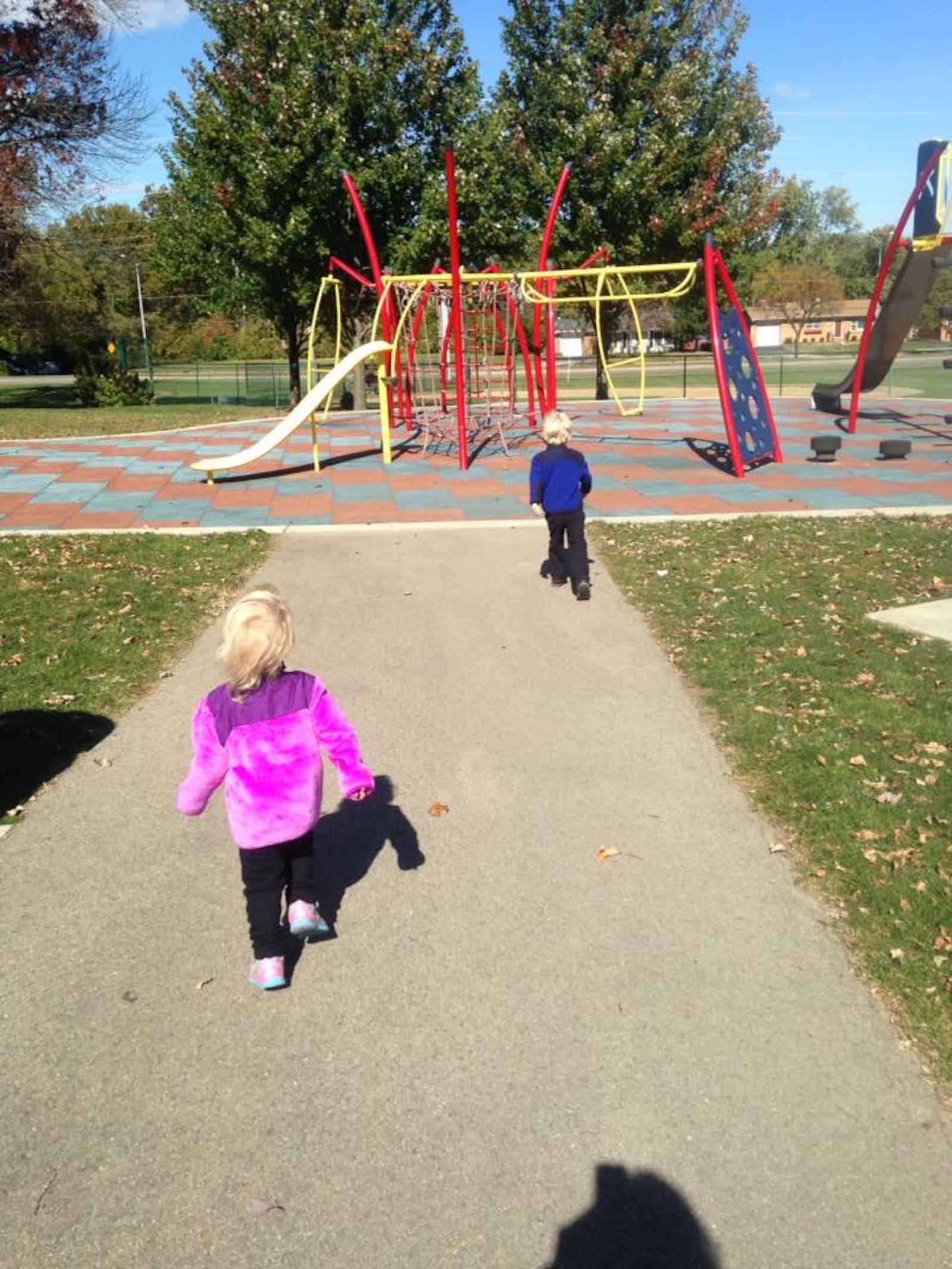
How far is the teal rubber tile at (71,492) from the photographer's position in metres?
12.4

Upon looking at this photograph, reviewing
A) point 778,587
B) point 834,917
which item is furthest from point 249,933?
point 778,587

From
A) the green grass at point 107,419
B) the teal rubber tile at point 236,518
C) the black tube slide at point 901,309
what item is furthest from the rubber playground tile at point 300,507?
the black tube slide at point 901,309

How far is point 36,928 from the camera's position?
376 centimetres

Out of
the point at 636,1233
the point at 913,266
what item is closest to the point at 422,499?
the point at 913,266

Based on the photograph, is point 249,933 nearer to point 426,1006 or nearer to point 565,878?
point 426,1006

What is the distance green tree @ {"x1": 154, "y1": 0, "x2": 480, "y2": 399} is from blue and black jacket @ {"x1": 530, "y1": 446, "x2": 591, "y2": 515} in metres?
16.1

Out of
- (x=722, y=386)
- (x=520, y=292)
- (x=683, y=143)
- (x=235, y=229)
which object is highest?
(x=683, y=143)

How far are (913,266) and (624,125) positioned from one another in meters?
12.0

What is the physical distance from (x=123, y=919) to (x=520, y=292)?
42.9 ft

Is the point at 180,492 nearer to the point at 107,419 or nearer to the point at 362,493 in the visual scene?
the point at 362,493

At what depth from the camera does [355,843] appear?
14.3ft

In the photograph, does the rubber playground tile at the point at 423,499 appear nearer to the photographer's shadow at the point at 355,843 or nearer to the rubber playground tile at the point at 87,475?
the rubber playground tile at the point at 87,475

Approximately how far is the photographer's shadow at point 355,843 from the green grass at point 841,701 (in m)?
1.63

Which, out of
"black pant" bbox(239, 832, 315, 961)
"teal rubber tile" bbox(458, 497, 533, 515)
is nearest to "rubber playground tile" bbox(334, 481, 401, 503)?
"teal rubber tile" bbox(458, 497, 533, 515)
